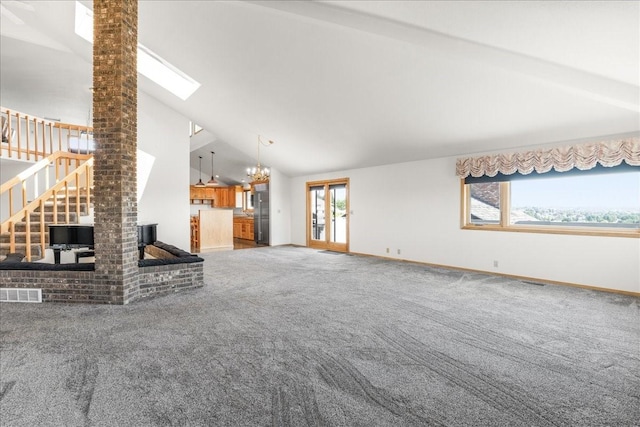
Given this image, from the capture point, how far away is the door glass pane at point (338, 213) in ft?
28.8

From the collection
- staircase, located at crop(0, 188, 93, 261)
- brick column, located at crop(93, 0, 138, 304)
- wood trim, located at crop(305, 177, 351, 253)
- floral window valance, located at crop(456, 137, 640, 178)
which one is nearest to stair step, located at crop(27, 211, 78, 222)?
staircase, located at crop(0, 188, 93, 261)

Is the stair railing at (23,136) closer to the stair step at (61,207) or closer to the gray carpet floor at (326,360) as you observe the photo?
the stair step at (61,207)

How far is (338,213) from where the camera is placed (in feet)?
29.5

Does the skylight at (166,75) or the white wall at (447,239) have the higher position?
the skylight at (166,75)

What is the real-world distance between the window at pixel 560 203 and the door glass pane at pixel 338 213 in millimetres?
3338

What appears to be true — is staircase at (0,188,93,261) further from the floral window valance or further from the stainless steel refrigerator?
the floral window valance

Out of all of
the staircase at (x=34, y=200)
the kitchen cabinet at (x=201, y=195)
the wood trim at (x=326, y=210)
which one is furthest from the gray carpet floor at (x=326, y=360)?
the kitchen cabinet at (x=201, y=195)

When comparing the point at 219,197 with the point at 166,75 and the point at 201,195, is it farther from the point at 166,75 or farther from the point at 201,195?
the point at 166,75

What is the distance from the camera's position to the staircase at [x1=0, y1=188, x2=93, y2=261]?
5.13 metres

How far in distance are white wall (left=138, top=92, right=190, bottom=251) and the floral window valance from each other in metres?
6.22

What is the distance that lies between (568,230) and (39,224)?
27.4 ft

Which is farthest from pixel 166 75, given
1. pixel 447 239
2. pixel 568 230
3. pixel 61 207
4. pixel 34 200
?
pixel 568 230

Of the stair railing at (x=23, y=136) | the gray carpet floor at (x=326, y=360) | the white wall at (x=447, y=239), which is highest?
the stair railing at (x=23, y=136)

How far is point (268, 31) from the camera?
432 centimetres
